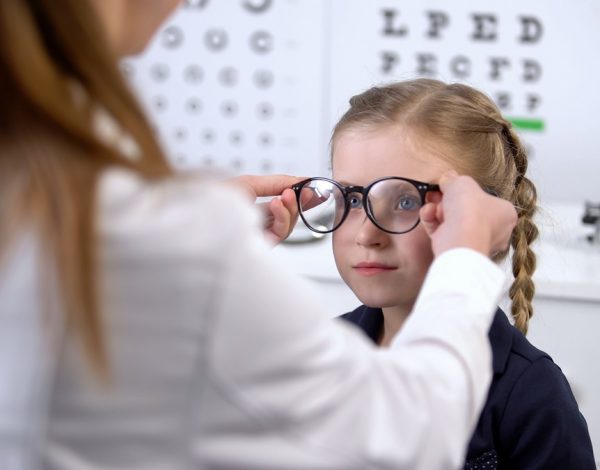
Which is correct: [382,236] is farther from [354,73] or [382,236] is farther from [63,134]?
[354,73]

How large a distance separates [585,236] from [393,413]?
1539 millimetres

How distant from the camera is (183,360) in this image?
504mm

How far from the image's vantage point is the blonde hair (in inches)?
47.1

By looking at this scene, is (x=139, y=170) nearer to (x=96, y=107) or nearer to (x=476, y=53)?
(x=96, y=107)

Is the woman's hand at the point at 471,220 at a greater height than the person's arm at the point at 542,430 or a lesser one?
greater

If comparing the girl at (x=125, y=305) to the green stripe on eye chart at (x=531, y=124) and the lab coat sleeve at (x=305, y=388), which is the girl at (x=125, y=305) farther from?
the green stripe on eye chart at (x=531, y=124)

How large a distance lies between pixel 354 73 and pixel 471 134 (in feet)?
3.55

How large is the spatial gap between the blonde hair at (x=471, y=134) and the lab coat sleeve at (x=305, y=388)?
60cm

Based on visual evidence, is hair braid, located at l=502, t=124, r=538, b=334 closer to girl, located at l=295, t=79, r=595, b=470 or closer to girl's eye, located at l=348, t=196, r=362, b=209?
girl, located at l=295, t=79, r=595, b=470

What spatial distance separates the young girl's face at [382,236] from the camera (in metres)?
1.11

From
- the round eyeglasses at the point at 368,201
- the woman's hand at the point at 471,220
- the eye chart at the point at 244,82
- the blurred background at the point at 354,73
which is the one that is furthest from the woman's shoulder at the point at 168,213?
the eye chart at the point at 244,82

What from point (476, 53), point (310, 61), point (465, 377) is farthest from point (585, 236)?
point (465, 377)

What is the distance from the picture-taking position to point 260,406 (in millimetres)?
523

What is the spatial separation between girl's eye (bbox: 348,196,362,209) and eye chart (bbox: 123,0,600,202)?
105cm
